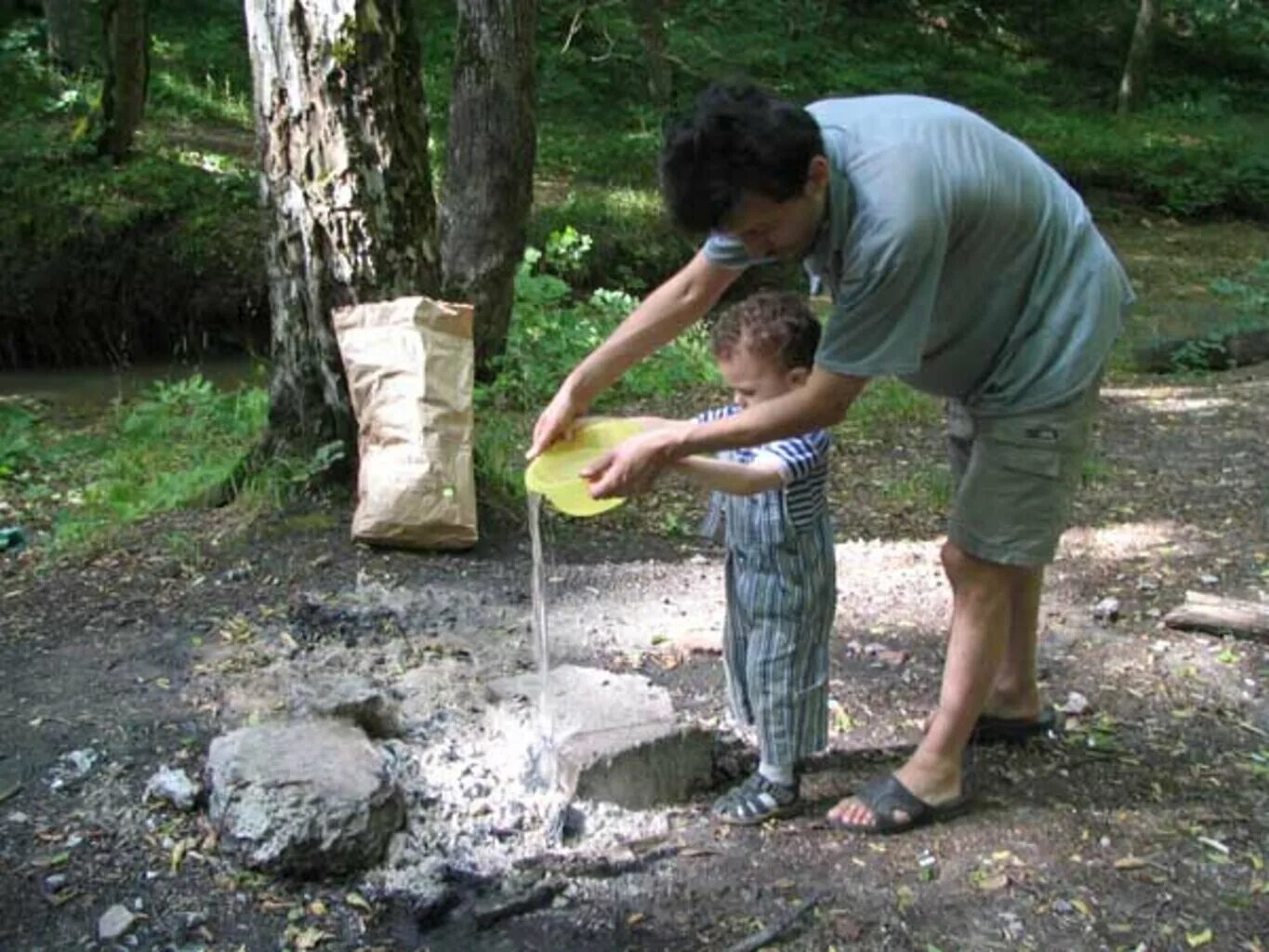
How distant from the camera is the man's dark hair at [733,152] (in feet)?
6.94

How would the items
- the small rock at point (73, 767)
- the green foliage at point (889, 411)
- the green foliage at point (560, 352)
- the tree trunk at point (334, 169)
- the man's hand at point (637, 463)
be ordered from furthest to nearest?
the green foliage at point (560, 352), the green foliage at point (889, 411), the tree trunk at point (334, 169), the small rock at point (73, 767), the man's hand at point (637, 463)

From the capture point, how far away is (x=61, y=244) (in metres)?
8.98

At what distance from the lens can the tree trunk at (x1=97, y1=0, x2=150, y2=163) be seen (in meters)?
9.56

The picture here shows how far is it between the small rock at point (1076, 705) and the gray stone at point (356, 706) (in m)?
1.73

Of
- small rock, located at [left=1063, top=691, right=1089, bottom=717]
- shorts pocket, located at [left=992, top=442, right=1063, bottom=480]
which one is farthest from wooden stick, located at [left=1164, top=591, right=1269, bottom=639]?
shorts pocket, located at [left=992, top=442, right=1063, bottom=480]

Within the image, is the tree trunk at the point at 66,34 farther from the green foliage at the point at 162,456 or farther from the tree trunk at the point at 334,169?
the tree trunk at the point at 334,169

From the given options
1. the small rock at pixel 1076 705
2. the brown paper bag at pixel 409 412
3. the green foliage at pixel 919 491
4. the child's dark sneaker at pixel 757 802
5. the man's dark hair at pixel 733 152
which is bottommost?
the green foliage at pixel 919 491

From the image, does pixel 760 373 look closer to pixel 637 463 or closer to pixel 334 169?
pixel 637 463

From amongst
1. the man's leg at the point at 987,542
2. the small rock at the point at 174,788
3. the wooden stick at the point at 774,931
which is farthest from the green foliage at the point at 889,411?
the small rock at the point at 174,788

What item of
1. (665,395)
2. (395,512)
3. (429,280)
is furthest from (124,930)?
(665,395)

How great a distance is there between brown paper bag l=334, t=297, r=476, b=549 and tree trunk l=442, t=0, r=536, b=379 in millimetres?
2676

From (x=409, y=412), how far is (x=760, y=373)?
163 centimetres

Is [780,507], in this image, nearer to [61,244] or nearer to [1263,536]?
[1263,536]

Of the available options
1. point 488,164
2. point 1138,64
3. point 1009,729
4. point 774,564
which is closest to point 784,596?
point 774,564
